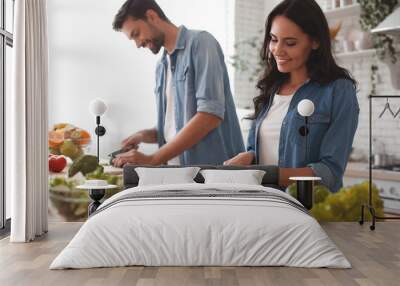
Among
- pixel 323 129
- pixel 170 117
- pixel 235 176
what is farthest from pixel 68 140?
pixel 323 129

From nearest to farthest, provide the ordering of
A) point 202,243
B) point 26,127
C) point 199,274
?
1. point 199,274
2. point 202,243
3. point 26,127

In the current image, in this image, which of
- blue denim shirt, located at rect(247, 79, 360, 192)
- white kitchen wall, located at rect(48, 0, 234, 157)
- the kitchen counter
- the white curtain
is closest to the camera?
the white curtain

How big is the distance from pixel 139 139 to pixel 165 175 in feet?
2.29

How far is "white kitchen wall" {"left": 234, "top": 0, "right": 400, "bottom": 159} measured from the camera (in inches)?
266

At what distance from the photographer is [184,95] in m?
6.67

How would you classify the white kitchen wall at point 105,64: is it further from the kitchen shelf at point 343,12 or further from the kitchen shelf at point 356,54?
the kitchen shelf at point 356,54

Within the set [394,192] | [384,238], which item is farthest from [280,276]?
[394,192]

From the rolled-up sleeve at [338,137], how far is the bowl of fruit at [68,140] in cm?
252

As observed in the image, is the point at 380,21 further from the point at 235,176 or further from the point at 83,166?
the point at 83,166

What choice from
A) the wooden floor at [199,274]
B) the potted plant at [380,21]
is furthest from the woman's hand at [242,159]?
the wooden floor at [199,274]

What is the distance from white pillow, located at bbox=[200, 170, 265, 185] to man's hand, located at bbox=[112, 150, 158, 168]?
73 centimetres

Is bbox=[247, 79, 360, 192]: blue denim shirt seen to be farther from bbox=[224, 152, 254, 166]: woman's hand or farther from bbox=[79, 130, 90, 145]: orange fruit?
bbox=[79, 130, 90, 145]: orange fruit

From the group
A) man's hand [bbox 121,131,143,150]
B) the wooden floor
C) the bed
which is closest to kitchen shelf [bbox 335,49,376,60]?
man's hand [bbox 121,131,143,150]

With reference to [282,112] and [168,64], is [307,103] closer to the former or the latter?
[282,112]
